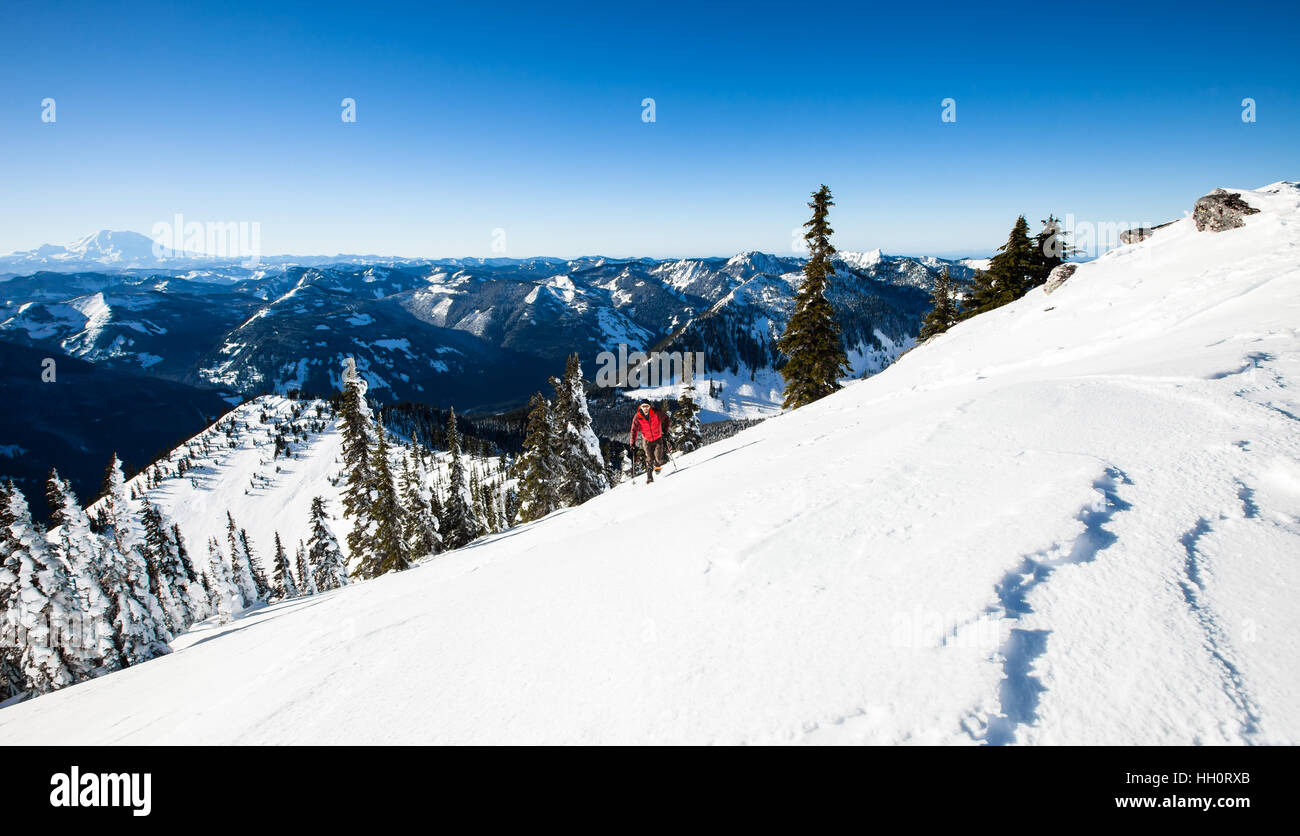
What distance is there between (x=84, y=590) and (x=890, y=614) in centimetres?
3814

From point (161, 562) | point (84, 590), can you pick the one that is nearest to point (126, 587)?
point (84, 590)

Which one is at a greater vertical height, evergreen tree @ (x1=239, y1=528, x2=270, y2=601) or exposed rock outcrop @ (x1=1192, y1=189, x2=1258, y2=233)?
exposed rock outcrop @ (x1=1192, y1=189, x2=1258, y2=233)

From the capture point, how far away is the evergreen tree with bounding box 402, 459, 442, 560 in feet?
102

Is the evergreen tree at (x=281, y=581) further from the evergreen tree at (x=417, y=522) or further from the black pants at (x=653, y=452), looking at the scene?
the black pants at (x=653, y=452)

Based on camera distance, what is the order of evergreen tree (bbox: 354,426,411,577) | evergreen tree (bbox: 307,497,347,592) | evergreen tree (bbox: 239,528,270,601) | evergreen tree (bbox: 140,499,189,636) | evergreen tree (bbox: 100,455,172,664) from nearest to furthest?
1. evergreen tree (bbox: 100,455,172,664)
2. evergreen tree (bbox: 354,426,411,577)
3. evergreen tree (bbox: 140,499,189,636)
4. evergreen tree (bbox: 307,497,347,592)
5. evergreen tree (bbox: 239,528,270,601)

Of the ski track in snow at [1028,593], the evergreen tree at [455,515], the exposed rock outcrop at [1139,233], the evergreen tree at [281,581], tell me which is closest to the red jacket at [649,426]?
the ski track in snow at [1028,593]

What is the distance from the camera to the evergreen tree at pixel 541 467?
31.9 m

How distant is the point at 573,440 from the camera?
32.2 metres

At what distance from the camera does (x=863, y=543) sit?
520cm

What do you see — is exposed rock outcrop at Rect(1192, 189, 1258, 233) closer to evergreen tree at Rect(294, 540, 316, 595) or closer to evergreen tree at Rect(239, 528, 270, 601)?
evergreen tree at Rect(294, 540, 316, 595)

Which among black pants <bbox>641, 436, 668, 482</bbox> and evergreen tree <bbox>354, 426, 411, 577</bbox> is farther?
evergreen tree <bbox>354, 426, 411, 577</bbox>

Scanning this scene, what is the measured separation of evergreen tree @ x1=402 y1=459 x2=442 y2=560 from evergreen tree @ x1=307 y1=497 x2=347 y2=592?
22.5 m

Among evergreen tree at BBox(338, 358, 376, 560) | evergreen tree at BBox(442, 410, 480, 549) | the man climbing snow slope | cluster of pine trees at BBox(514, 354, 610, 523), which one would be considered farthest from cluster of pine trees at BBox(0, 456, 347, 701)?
the man climbing snow slope

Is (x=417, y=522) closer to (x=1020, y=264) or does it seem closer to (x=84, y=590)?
(x=84, y=590)
